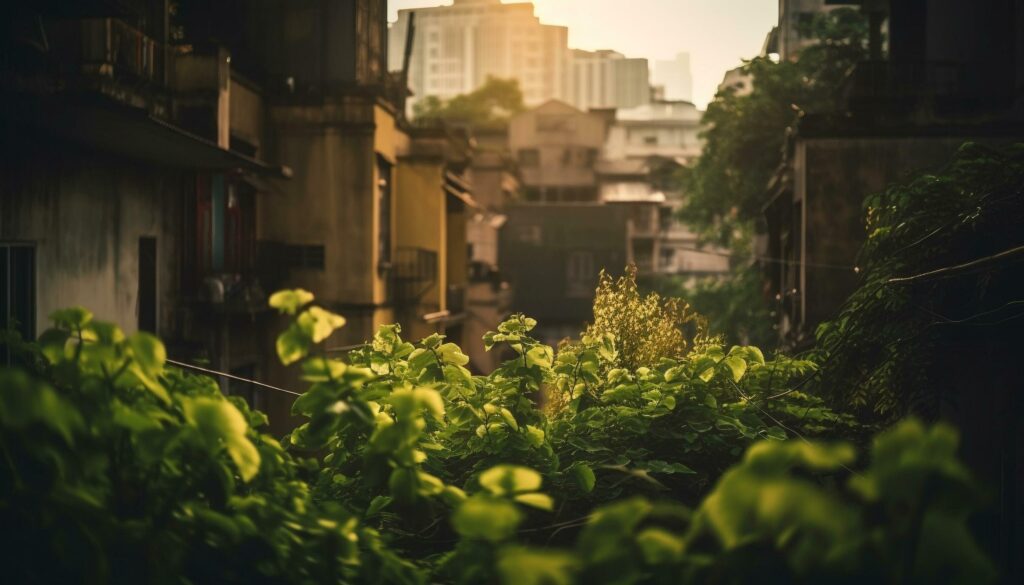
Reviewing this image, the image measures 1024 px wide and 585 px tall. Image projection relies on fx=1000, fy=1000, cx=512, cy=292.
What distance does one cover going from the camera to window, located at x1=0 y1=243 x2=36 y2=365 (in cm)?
1167

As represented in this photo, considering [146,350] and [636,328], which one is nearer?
[146,350]

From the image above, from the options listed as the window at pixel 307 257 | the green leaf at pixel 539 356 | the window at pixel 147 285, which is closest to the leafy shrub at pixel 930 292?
the green leaf at pixel 539 356

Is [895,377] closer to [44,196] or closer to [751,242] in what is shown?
[44,196]

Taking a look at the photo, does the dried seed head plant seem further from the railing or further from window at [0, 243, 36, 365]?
the railing

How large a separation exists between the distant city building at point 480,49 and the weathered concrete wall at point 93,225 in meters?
126

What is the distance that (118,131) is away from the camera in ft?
39.4

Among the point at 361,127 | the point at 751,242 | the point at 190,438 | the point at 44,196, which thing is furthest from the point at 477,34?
the point at 190,438

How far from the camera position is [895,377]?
9812 mm

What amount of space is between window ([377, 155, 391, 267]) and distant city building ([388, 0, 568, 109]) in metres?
119

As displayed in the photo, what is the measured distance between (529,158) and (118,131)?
4568cm

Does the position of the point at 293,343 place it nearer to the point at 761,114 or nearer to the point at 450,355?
the point at 450,355

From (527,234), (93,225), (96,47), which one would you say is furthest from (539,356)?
(527,234)

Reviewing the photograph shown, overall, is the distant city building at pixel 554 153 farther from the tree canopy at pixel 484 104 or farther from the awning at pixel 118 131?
the awning at pixel 118 131

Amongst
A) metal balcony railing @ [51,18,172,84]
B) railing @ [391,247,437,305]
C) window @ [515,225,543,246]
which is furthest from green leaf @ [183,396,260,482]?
window @ [515,225,543,246]
